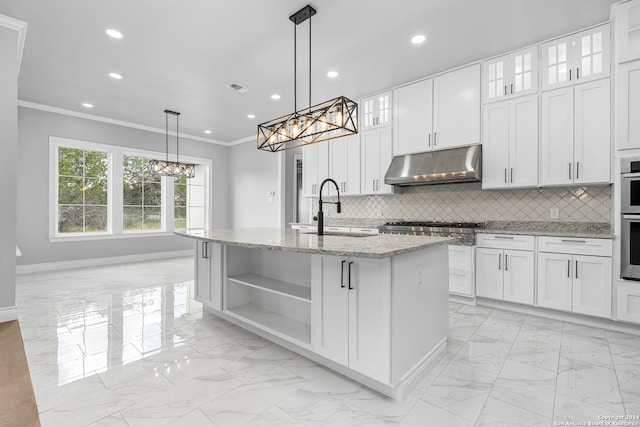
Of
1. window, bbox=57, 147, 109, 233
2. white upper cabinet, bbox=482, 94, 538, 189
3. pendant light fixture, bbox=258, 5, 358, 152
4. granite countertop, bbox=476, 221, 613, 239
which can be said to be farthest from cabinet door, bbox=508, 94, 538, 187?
window, bbox=57, 147, 109, 233

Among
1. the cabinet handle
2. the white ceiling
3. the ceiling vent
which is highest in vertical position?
the ceiling vent

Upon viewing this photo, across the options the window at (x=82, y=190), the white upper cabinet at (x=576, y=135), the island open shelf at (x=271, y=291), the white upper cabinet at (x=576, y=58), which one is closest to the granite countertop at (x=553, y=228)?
the white upper cabinet at (x=576, y=135)

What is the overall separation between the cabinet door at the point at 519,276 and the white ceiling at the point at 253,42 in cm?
231

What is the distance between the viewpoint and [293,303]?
8.56 feet

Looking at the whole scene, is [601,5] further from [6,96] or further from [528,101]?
[6,96]

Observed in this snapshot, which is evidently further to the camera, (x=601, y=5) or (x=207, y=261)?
(x=207, y=261)

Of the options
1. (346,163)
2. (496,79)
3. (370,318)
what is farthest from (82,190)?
(496,79)

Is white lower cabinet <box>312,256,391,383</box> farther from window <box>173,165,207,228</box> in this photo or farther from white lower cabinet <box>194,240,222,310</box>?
window <box>173,165,207,228</box>

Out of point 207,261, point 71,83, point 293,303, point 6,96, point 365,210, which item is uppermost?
point 71,83

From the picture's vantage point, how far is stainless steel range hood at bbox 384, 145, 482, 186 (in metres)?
3.77

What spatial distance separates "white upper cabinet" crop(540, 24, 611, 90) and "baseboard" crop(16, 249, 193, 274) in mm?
7172

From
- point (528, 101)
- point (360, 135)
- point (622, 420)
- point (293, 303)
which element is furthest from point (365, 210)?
point (622, 420)

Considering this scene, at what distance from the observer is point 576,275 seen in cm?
301

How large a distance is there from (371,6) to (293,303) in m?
2.68
